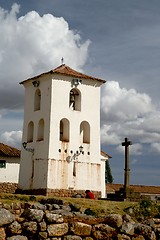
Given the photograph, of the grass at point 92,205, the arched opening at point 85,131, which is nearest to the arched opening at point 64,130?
the arched opening at point 85,131

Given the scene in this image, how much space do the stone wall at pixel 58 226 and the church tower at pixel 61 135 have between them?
1418 cm

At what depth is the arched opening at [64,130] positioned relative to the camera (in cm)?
3004

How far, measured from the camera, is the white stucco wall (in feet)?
127

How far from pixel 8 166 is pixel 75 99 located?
11653mm

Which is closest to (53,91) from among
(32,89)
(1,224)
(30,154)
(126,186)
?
(32,89)

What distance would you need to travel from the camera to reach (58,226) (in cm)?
1318

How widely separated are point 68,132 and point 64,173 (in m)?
2.95

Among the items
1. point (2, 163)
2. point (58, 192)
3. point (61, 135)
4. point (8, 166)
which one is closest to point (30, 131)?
point (61, 135)

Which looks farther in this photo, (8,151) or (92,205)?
(8,151)

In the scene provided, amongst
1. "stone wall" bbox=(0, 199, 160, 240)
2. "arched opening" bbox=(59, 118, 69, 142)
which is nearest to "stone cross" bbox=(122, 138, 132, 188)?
"arched opening" bbox=(59, 118, 69, 142)

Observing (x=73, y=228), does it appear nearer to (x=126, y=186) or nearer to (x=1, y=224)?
(x=1, y=224)

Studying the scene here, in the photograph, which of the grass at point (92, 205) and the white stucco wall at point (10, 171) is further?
the white stucco wall at point (10, 171)

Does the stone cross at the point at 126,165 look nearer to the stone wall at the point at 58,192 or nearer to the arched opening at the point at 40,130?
the stone wall at the point at 58,192

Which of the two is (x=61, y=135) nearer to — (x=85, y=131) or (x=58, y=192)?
(x=85, y=131)
